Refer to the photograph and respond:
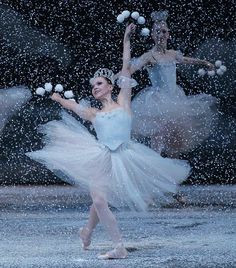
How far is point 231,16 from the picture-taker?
8.85 m

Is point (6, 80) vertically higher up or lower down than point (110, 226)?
higher up

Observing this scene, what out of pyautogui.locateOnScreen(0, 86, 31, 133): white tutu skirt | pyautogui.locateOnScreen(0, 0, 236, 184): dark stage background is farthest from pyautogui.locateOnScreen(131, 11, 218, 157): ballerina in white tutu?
pyautogui.locateOnScreen(0, 86, 31, 133): white tutu skirt

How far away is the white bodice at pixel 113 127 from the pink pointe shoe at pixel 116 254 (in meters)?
0.56

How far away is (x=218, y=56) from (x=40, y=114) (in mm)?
2040

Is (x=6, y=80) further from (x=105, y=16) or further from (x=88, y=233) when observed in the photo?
(x=88, y=233)

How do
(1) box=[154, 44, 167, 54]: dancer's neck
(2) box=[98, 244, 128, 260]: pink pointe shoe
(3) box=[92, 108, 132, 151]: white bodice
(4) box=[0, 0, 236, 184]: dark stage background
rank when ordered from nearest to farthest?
1. (2) box=[98, 244, 128, 260]: pink pointe shoe
2. (3) box=[92, 108, 132, 151]: white bodice
3. (1) box=[154, 44, 167, 54]: dancer's neck
4. (4) box=[0, 0, 236, 184]: dark stage background

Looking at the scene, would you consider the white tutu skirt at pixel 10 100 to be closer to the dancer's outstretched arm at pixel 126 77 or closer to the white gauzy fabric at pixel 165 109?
the white gauzy fabric at pixel 165 109

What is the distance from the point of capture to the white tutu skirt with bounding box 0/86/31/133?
8914 mm

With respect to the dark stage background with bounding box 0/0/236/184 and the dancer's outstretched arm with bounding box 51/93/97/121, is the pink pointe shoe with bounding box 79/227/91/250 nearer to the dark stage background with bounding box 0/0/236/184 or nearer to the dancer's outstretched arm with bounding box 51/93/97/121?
the dancer's outstretched arm with bounding box 51/93/97/121

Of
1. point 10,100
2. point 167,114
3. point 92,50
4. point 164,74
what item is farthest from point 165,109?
point 10,100

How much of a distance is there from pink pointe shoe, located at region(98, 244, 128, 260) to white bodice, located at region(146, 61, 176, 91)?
10.4 feet

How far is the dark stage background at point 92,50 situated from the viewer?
8.85 meters

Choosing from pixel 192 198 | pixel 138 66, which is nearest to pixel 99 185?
pixel 138 66

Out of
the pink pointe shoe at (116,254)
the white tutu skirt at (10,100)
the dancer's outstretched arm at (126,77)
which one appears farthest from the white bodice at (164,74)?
the pink pointe shoe at (116,254)
